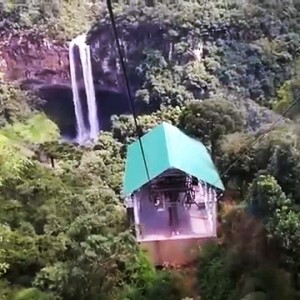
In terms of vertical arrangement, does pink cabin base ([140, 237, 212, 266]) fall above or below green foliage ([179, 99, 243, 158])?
below

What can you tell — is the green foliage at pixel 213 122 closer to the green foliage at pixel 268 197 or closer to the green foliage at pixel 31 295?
the green foliage at pixel 268 197

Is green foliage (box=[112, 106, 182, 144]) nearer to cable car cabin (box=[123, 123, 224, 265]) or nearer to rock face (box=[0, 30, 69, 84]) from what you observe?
rock face (box=[0, 30, 69, 84])

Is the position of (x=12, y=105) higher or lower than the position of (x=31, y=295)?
higher

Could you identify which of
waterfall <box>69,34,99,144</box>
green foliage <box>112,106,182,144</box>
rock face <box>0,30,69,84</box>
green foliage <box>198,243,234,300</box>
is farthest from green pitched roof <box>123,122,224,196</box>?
rock face <box>0,30,69,84</box>

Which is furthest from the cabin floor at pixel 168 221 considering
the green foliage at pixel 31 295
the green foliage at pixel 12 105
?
the green foliage at pixel 12 105

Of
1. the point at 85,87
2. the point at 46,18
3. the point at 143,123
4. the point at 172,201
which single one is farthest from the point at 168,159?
the point at 46,18

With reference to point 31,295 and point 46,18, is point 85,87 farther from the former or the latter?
point 31,295
